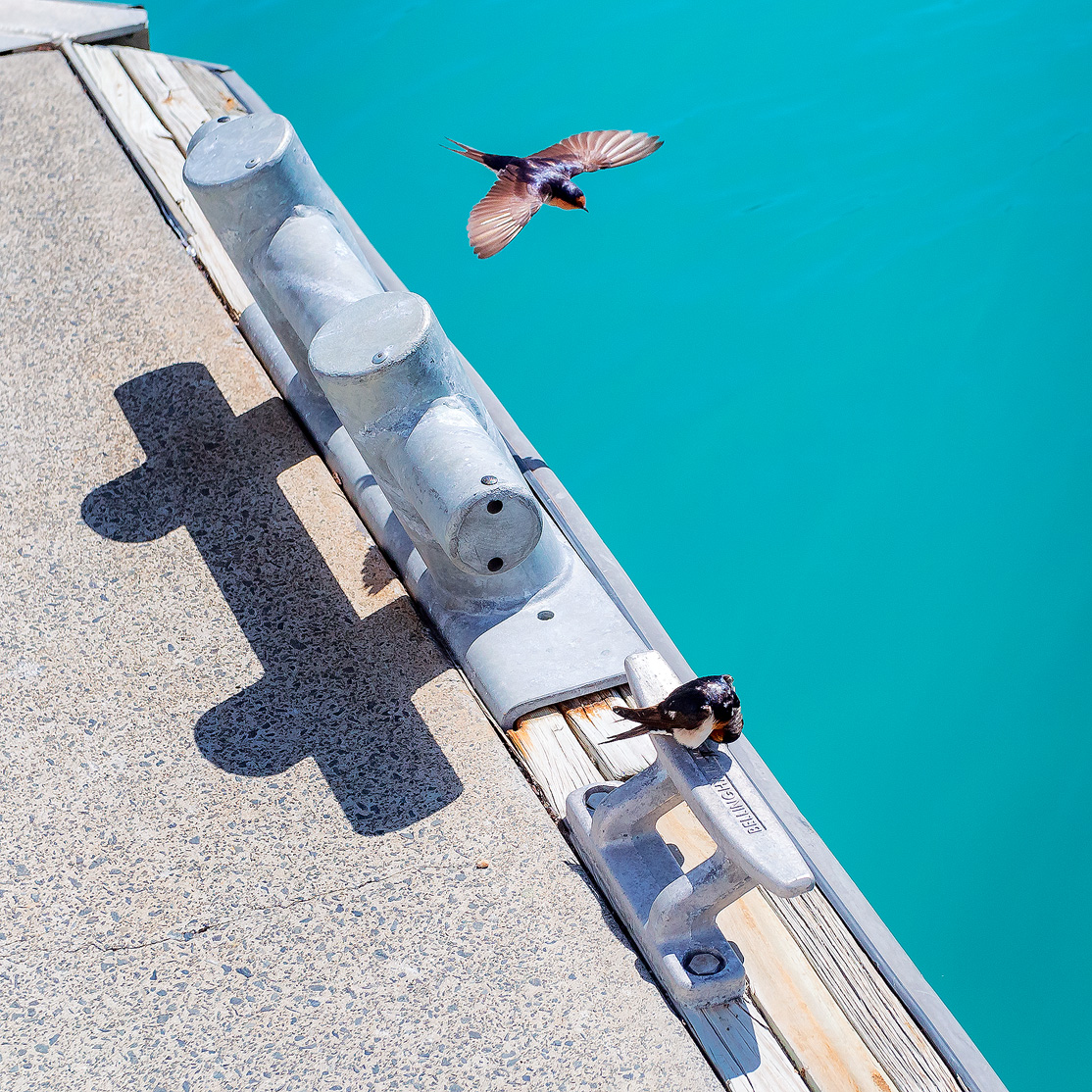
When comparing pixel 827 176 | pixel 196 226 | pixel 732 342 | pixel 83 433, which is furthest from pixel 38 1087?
pixel 827 176

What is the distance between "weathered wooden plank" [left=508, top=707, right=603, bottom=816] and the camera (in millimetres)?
1975

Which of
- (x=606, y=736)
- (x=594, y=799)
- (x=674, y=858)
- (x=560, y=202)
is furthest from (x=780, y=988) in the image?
(x=560, y=202)

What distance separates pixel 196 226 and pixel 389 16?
143 inches

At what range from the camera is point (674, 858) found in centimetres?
184

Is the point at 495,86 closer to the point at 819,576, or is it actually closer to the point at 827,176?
the point at 827,176

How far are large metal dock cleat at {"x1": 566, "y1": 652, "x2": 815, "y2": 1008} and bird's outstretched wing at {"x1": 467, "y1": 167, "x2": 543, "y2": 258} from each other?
1458 millimetres

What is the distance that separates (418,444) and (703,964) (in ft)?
3.05

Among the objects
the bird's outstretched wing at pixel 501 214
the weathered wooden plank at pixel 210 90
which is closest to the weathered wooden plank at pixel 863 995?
the bird's outstretched wing at pixel 501 214

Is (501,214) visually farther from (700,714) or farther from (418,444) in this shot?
(700,714)

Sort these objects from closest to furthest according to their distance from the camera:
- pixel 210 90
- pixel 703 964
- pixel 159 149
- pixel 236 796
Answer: pixel 703 964 < pixel 236 796 < pixel 159 149 < pixel 210 90

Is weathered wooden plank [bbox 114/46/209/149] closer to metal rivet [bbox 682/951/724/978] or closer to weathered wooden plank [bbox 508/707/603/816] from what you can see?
weathered wooden plank [bbox 508/707/603/816]

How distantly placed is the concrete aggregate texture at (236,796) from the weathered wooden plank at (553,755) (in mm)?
37

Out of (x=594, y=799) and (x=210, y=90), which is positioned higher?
(x=210, y=90)

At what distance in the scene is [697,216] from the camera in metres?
5.30
